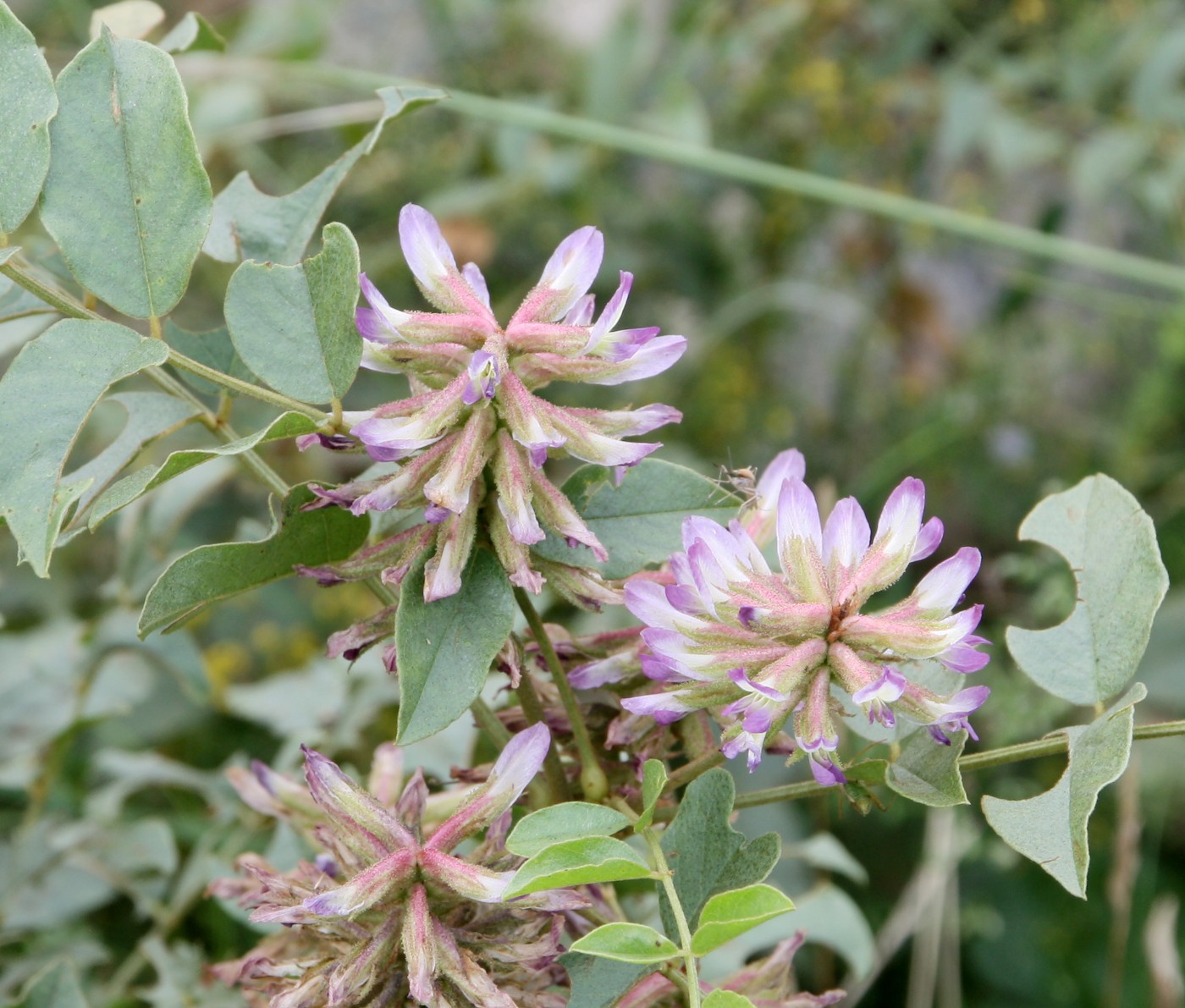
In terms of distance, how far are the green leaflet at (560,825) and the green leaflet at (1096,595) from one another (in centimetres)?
25

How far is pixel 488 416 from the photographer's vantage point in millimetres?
537

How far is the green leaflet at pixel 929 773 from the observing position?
1.76ft

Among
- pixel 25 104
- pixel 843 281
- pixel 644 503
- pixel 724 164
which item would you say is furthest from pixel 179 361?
pixel 843 281

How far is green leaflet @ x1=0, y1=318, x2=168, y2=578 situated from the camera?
510 millimetres

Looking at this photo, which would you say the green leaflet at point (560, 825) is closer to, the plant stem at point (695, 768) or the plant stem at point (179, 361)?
the plant stem at point (695, 768)

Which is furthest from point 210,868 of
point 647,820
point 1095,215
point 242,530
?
point 1095,215

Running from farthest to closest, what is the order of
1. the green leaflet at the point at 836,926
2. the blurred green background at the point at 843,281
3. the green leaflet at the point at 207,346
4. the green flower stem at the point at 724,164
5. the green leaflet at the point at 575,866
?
the blurred green background at the point at 843,281, the green flower stem at the point at 724,164, the green leaflet at the point at 836,926, the green leaflet at the point at 207,346, the green leaflet at the point at 575,866

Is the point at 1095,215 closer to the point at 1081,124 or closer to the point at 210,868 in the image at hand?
the point at 1081,124

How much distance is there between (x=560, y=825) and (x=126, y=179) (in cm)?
36

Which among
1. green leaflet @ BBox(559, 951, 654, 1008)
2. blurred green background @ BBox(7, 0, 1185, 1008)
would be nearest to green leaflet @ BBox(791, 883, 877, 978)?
blurred green background @ BBox(7, 0, 1185, 1008)

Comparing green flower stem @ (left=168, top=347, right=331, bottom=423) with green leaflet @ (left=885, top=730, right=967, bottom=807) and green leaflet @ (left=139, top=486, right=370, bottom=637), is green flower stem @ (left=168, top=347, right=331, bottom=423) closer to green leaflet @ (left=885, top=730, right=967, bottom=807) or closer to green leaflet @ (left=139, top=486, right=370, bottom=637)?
green leaflet @ (left=139, top=486, right=370, bottom=637)

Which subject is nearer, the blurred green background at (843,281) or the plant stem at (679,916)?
the plant stem at (679,916)

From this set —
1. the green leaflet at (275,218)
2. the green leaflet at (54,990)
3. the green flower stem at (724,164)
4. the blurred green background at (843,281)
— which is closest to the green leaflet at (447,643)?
the green leaflet at (275,218)

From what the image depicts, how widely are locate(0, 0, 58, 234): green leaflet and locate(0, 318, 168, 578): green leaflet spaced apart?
0.27 ft
